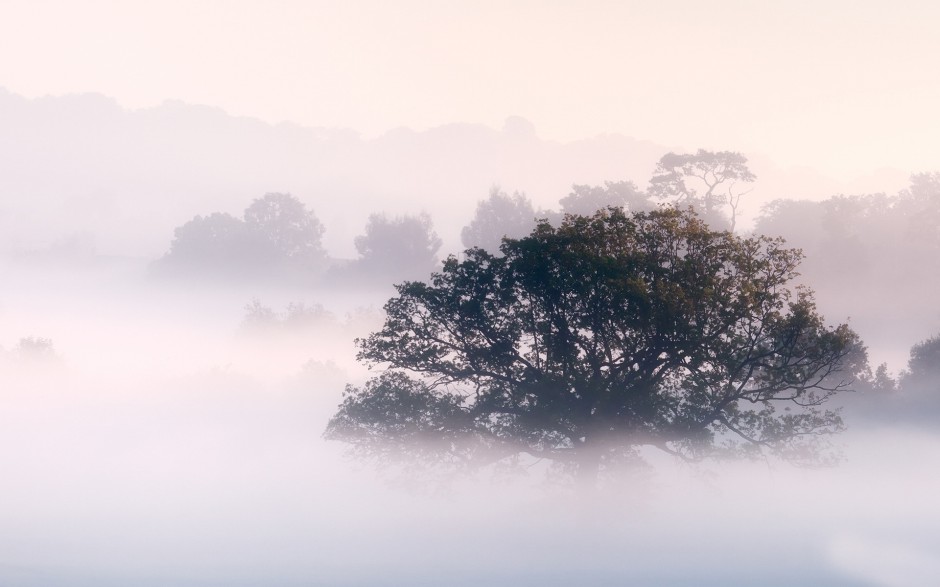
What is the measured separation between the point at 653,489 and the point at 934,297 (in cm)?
9837

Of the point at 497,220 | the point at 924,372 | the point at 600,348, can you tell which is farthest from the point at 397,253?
the point at 600,348

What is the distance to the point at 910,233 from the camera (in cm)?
14762

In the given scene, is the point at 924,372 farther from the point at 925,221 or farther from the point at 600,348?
the point at 925,221

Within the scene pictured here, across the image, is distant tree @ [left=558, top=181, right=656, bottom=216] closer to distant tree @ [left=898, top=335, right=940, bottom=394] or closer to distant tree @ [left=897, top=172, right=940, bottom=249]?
distant tree @ [left=897, top=172, right=940, bottom=249]

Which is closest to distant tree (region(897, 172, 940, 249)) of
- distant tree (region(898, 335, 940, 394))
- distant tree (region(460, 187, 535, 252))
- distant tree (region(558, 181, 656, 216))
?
distant tree (region(558, 181, 656, 216))

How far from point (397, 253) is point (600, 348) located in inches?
5804

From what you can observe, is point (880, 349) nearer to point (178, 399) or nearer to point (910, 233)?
point (910, 233)

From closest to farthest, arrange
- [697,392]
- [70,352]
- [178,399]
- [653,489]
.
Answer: [697,392] < [653,489] < [178,399] < [70,352]

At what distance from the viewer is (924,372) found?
8856cm

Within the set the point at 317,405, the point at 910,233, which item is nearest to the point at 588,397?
the point at 317,405

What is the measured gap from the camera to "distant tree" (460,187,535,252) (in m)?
171

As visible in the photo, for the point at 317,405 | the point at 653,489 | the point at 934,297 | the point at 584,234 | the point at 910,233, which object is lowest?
the point at 653,489

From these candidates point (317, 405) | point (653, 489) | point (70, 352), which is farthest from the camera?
point (70, 352)

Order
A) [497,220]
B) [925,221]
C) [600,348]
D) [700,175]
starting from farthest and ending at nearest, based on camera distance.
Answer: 1. [497,220]
2. [700,175]
3. [925,221]
4. [600,348]
